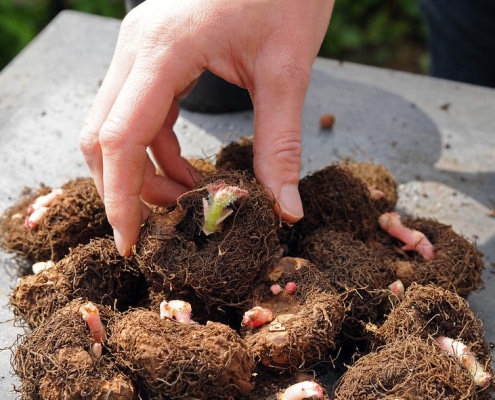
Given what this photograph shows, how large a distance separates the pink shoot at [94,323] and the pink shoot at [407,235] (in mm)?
896

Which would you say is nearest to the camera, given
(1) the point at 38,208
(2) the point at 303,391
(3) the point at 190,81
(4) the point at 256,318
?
(2) the point at 303,391

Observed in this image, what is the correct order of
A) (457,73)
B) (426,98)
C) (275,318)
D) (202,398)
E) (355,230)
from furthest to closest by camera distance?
(457,73) → (426,98) → (355,230) → (275,318) → (202,398)

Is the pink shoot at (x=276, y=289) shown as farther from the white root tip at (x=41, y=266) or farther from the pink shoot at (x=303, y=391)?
the white root tip at (x=41, y=266)

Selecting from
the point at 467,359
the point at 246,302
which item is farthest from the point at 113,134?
the point at 467,359

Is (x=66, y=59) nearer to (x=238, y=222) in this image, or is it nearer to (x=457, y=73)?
(x=238, y=222)

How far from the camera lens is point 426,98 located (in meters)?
2.92

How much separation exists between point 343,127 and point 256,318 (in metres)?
1.32

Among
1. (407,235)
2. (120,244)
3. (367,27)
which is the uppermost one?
(120,244)

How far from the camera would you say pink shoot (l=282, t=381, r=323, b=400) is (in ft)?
4.97

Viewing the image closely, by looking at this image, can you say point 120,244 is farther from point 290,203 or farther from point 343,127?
point 343,127

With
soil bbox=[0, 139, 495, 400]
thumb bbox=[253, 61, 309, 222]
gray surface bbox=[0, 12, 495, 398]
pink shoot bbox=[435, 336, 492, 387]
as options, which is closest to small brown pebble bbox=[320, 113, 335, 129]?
gray surface bbox=[0, 12, 495, 398]

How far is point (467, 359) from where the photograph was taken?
1.62 metres

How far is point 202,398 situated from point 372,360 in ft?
1.30

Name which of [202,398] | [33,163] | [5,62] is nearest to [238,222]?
Answer: [202,398]
